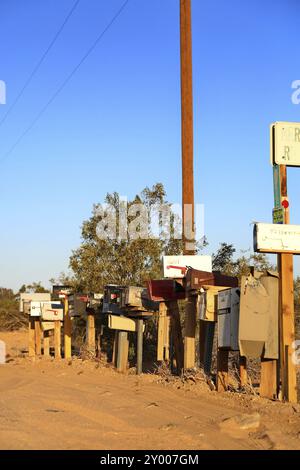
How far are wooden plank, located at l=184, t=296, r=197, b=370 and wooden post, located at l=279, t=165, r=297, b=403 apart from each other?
1857 mm

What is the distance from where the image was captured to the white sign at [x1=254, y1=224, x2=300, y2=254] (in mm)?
6922

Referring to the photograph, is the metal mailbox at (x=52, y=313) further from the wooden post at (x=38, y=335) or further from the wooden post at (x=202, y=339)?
the wooden post at (x=202, y=339)

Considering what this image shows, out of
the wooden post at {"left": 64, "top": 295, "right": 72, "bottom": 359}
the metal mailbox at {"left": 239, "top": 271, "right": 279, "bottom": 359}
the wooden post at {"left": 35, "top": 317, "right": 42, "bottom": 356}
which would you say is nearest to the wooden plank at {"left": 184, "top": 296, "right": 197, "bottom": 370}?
the metal mailbox at {"left": 239, "top": 271, "right": 279, "bottom": 359}

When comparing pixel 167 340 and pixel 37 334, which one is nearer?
pixel 167 340

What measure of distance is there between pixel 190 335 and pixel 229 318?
4.62ft

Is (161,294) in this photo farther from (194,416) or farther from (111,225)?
(111,225)

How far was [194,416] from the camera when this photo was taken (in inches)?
242

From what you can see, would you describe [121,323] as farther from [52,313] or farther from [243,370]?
[243,370]

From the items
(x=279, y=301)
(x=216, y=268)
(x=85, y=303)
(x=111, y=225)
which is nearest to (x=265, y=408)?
(x=279, y=301)

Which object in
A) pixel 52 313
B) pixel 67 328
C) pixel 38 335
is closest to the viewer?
pixel 67 328

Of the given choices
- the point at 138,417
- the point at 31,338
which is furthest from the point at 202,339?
the point at 31,338

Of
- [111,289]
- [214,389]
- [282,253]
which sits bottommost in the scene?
[214,389]

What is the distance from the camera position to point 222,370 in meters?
7.79
